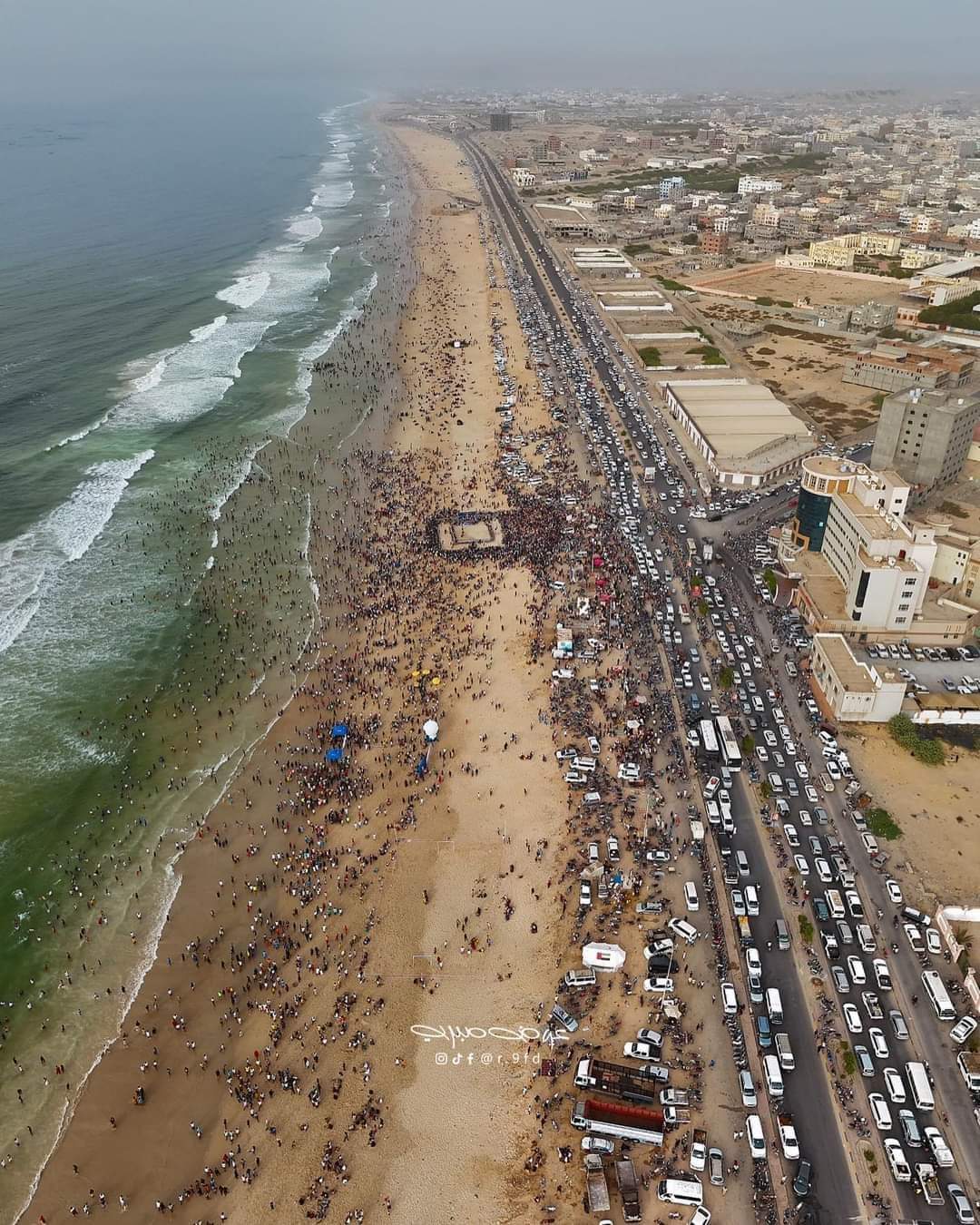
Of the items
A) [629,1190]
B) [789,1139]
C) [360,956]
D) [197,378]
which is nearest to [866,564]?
[789,1139]

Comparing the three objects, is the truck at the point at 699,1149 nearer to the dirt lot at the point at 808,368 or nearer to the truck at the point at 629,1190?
the truck at the point at 629,1190

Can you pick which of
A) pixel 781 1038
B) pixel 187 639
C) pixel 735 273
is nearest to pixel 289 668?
pixel 187 639

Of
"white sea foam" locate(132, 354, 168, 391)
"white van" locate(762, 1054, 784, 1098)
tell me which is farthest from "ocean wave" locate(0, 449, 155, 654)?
"white van" locate(762, 1054, 784, 1098)

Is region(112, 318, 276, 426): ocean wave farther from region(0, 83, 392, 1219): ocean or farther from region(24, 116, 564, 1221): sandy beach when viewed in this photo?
region(24, 116, 564, 1221): sandy beach

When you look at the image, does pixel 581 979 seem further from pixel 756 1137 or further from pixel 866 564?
pixel 866 564

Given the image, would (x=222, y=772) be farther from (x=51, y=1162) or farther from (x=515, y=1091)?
(x=515, y=1091)

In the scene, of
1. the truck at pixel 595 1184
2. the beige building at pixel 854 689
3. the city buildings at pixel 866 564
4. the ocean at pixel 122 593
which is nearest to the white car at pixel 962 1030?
the truck at pixel 595 1184

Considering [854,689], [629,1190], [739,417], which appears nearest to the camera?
[629,1190]
